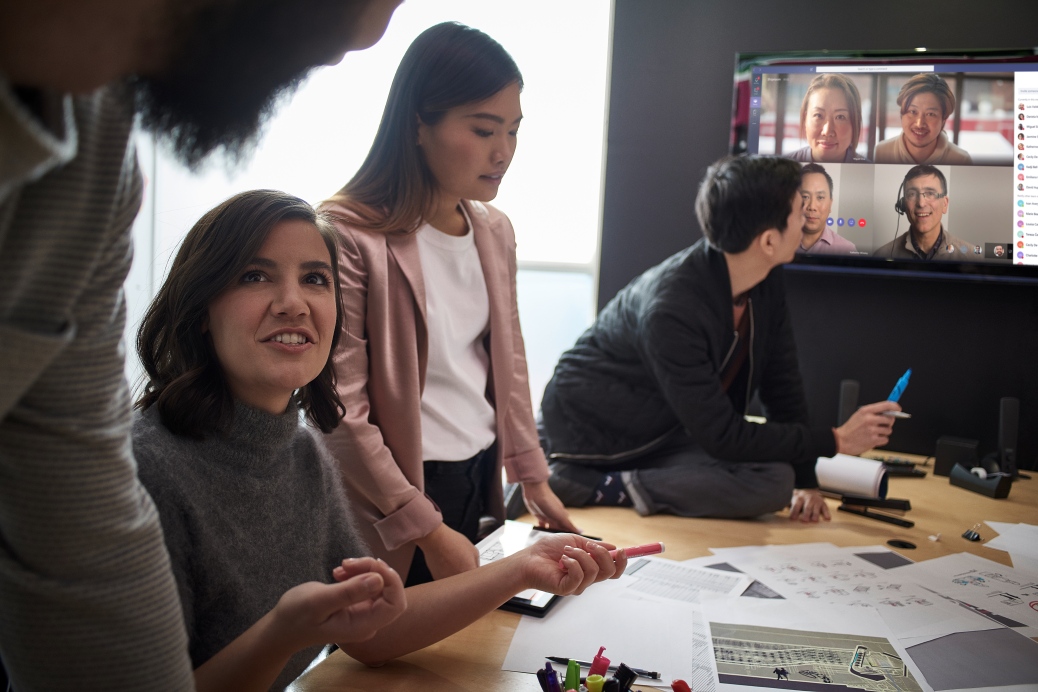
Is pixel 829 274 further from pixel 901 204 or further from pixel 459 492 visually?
pixel 459 492

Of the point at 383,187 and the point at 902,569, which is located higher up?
the point at 383,187

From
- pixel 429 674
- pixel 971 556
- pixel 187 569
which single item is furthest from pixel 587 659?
pixel 971 556

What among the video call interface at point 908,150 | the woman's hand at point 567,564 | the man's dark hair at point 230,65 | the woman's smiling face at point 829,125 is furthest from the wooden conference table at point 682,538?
the woman's smiling face at point 829,125

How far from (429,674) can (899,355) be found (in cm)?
239

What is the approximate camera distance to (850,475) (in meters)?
2.06

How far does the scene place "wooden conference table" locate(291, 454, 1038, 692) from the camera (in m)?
0.99

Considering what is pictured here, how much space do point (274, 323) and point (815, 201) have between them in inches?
90.1

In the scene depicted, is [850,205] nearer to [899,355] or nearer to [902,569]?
[899,355]

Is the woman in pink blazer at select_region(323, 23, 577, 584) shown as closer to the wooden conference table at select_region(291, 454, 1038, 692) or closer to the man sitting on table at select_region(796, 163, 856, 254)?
the wooden conference table at select_region(291, 454, 1038, 692)

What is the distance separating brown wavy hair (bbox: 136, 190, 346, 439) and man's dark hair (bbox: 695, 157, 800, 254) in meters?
1.39

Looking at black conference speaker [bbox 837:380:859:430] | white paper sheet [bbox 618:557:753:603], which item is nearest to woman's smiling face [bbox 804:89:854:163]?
black conference speaker [bbox 837:380:859:430]

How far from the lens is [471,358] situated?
5.65 feet

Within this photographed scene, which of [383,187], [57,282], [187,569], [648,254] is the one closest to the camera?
[57,282]

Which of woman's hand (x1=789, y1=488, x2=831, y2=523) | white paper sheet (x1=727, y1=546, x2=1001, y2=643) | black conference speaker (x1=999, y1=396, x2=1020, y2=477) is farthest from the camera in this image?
black conference speaker (x1=999, y1=396, x2=1020, y2=477)
